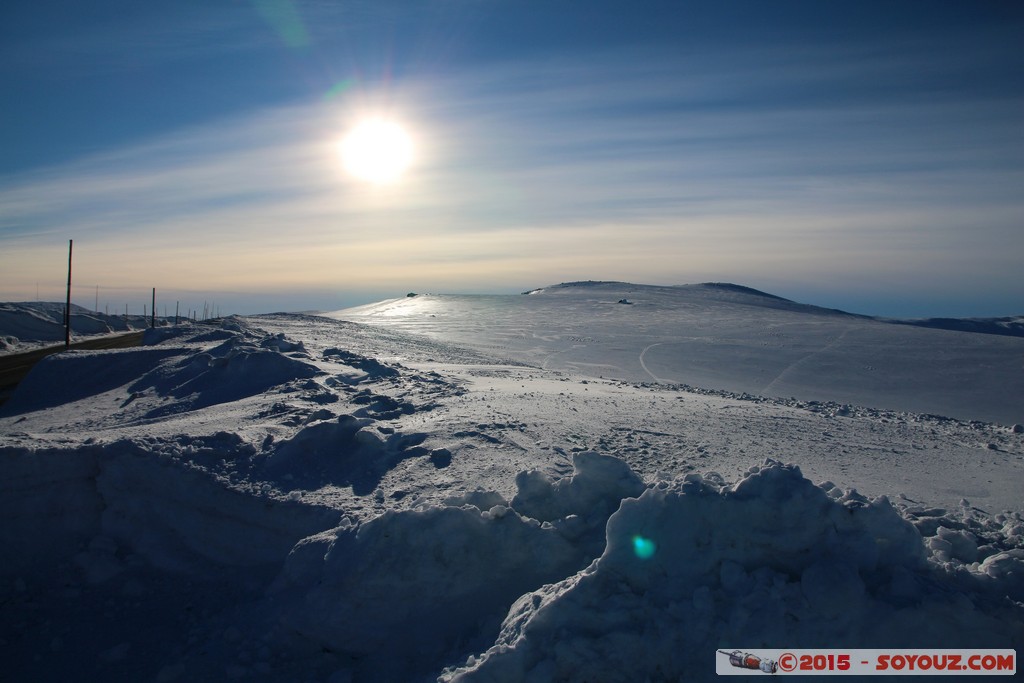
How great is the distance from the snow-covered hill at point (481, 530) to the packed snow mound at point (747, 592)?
12 mm

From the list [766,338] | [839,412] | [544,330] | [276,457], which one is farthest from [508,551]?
[544,330]

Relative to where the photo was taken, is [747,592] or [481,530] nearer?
[747,592]

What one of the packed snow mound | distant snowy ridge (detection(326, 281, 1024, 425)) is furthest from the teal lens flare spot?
distant snowy ridge (detection(326, 281, 1024, 425))

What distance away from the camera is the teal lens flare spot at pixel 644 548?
4.04m

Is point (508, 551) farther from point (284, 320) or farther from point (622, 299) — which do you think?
point (622, 299)

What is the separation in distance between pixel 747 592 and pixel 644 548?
619 millimetres

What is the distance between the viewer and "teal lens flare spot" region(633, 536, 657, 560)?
13.3ft

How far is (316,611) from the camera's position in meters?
4.99

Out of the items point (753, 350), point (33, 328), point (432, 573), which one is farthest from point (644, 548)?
point (33, 328)

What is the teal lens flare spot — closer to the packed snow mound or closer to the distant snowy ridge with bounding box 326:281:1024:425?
the packed snow mound

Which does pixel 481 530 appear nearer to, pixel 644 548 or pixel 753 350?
pixel 644 548

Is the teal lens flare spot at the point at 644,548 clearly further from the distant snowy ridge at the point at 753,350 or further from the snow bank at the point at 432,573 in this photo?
the distant snowy ridge at the point at 753,350

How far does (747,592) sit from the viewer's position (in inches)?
149

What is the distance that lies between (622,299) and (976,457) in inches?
1004
